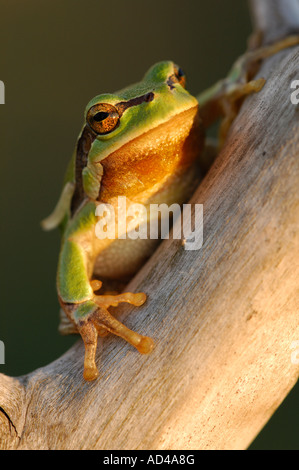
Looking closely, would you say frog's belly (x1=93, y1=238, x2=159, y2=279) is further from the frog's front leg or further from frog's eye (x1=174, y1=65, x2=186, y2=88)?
frog's eye (x1=174, y1=65, x2=186, y2=88)

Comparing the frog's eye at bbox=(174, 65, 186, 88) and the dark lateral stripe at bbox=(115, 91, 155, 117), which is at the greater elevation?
the frog's eye at bbox=(174, 65, 186, 88)

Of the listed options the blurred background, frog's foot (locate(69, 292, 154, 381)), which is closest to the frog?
frog's foot (locate(69, 292, 154, 381))

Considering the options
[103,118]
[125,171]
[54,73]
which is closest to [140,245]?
[125,171]

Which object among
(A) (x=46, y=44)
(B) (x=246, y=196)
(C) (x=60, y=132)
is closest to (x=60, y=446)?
(B) (x=246, y=196)

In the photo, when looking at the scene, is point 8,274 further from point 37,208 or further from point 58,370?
point 58,370

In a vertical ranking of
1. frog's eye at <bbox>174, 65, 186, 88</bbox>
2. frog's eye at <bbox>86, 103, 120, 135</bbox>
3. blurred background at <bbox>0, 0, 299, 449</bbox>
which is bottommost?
blurred background at <bbox>0, 0, 299, 449</bbox>

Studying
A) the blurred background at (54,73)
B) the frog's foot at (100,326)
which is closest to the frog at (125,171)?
the frog's foot at (100,326)

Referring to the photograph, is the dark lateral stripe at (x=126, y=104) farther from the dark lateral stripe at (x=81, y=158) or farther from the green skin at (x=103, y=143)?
the dark lateral stripe at (x=81, y=158)

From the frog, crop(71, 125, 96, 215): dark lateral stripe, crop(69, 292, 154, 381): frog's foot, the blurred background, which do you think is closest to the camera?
crop(69, 292, 154, 381): frog's foot
